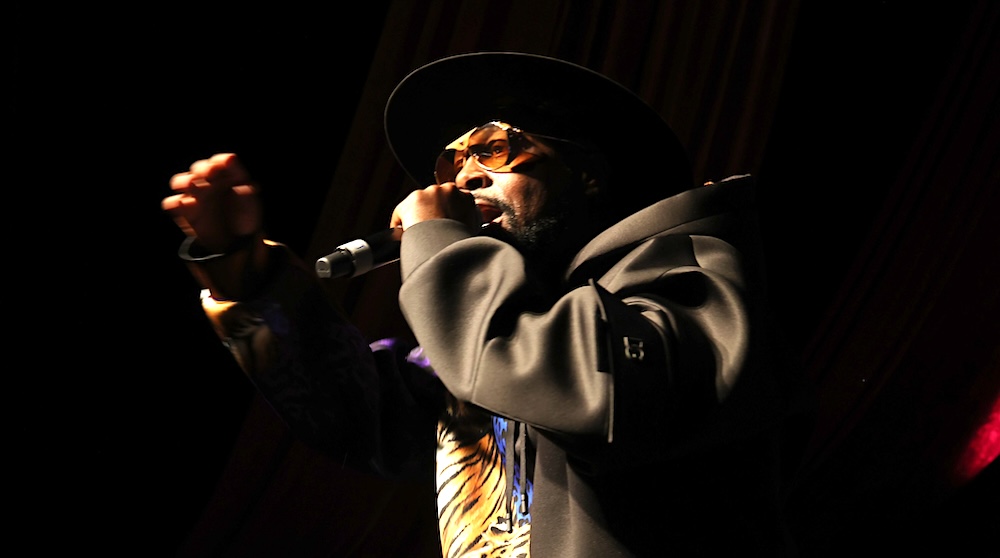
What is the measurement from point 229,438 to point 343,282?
1.08 ft

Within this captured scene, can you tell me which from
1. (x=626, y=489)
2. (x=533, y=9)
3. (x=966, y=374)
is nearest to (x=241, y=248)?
(x=626, y=489)

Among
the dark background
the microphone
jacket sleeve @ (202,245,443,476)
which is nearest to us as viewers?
the microphone

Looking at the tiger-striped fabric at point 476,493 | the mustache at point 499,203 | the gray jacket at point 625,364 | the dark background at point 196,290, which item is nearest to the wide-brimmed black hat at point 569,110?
the mustache at point 499,203

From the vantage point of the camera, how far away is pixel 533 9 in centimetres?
197

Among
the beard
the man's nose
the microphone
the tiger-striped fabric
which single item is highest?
the man's nose

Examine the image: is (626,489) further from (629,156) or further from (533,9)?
(533,9)

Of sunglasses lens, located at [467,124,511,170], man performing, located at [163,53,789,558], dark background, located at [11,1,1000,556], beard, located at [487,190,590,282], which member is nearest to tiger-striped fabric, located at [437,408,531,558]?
man performing, located at [163,53,789,558]

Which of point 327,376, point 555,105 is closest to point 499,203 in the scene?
point 555,105

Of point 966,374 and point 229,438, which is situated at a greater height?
point 966,374

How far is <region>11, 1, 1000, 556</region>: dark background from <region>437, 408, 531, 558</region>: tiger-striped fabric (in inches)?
23.2

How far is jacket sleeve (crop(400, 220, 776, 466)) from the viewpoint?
926 millimetres

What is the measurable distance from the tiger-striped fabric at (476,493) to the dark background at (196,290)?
0.59 m

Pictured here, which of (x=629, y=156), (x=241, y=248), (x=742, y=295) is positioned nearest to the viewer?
(x=742, y=295)

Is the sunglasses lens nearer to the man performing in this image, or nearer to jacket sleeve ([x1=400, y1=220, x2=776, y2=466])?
the man performing
